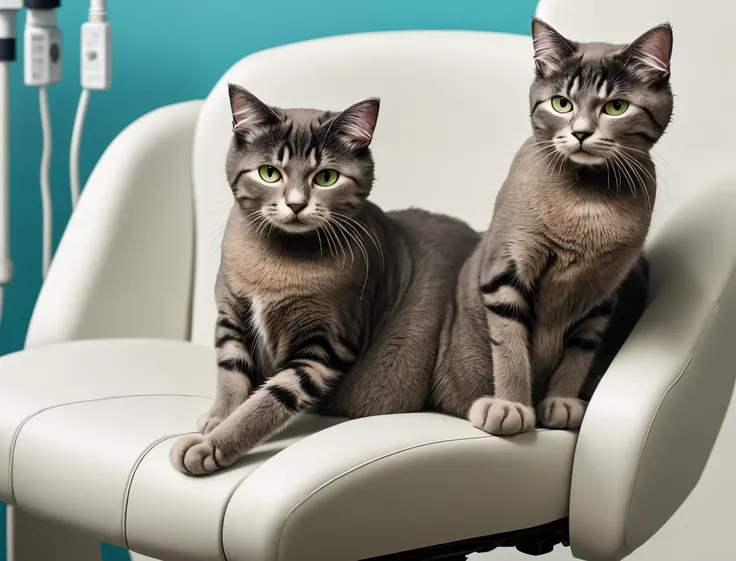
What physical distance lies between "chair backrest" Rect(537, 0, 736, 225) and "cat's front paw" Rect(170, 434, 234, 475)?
2.34 ft

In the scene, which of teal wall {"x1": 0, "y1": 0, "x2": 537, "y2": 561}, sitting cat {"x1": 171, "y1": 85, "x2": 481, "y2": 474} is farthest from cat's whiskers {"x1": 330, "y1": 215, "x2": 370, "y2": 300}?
teal wall {"x1": 0, "y1": 0, "x2": 537, "y2": 561}

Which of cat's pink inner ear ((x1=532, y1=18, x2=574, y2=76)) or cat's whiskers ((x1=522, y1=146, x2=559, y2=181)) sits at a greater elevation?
cat's pink inner ear ((x1=532, y1=18, x2=574, y2=76))

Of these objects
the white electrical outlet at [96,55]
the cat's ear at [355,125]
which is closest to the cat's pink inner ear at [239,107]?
the cat's ear at [355,125]

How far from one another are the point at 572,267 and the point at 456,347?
20cm

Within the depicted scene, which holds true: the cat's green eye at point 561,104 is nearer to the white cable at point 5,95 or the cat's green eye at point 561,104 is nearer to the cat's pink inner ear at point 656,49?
the cat's pink inner ear at point 656,49

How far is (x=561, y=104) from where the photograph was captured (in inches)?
48.5

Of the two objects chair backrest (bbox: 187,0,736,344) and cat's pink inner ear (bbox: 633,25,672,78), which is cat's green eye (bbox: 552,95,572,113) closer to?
cat's pink inner ear (bbox: 633,25,672,78)

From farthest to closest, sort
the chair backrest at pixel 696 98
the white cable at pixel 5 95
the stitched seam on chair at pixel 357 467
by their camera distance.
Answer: the white cable at pixel 5 95 → the chair backrest at pixel 696 98 → the stitched seam on chair at pixel 357 467

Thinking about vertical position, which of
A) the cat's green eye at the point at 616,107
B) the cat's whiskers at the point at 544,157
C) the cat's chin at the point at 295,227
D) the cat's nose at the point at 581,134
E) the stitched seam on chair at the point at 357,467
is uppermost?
the cat's green eye at the point at 616,107

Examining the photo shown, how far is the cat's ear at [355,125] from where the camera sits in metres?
1.27

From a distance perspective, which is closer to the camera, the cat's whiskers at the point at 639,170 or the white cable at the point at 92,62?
the cat's whiskers at the point at 639,170

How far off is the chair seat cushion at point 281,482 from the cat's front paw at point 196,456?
0.04ft

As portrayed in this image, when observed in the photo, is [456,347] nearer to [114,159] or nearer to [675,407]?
[675,407]

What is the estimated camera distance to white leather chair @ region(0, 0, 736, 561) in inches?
46.0
